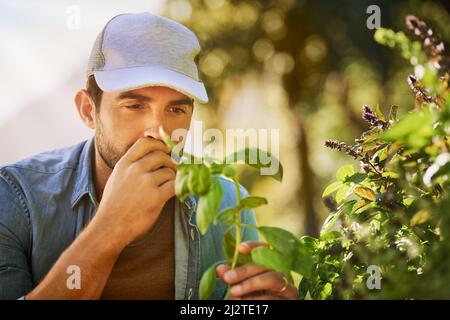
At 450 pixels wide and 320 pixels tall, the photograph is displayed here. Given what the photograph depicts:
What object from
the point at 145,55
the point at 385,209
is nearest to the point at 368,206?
the point at 385,209

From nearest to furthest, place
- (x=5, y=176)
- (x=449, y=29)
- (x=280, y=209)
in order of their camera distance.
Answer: (x=5, y=176) → (x=449, y=29) → (x=280, y=209)

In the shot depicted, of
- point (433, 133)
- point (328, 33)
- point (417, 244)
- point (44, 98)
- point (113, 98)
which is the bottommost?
point (417, 244)

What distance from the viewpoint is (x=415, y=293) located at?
89 centimetres

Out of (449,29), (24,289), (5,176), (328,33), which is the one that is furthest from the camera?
(328,33)

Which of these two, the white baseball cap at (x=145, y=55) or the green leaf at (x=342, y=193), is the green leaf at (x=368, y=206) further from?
the white baseball cap at (x=145, y=55)

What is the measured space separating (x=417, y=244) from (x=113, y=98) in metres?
0.94

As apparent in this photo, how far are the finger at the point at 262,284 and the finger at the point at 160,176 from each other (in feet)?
1.13

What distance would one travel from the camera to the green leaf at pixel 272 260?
982 millimetres

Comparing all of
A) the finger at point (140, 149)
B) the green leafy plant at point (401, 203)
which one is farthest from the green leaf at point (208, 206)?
the finger at point (140, 149)

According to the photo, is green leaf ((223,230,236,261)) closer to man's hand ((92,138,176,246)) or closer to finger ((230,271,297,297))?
finger ((230,271,297,297))

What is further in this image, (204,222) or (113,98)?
(113,98)
